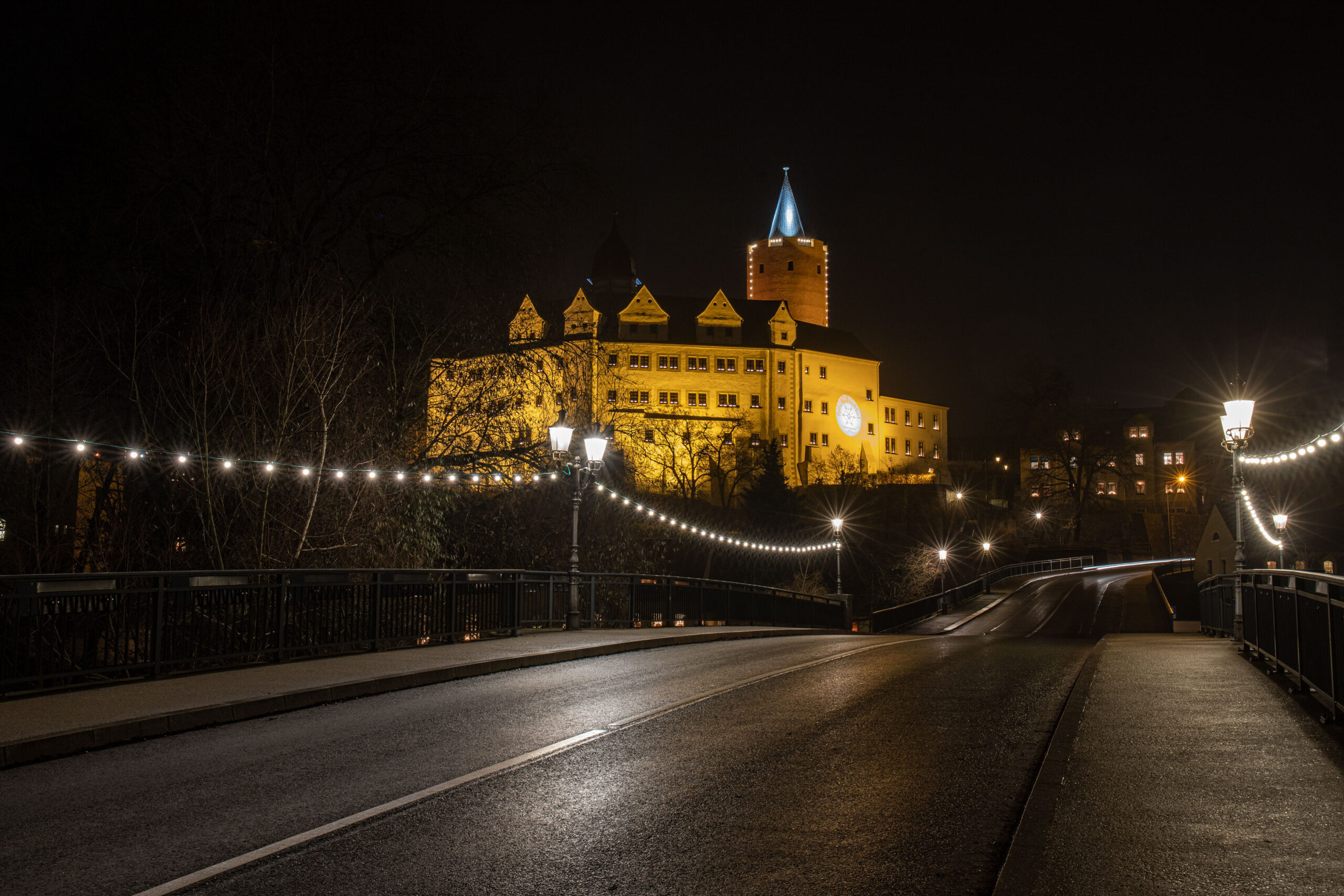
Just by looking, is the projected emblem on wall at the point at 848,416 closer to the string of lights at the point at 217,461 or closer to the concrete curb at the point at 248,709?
the string of lights at the point at 217,461

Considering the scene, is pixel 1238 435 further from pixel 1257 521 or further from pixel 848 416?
pixel 848 416

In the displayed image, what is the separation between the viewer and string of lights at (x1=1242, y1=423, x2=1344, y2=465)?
15203 millimetres

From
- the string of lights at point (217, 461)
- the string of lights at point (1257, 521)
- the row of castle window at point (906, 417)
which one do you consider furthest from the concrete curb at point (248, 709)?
the row of castle window at point (906, 417)

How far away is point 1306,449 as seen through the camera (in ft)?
57.5

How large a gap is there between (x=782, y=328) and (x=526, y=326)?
285ft

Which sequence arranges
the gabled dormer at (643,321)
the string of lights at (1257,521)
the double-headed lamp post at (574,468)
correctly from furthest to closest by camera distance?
the gabled dormer at (643,321) → the string of lights at (1257,521) → the double-headed lamp post at (574,468)

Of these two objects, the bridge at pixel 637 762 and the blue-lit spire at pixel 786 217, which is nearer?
the bridge at pixel 637 762

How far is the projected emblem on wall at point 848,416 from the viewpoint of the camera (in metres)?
111

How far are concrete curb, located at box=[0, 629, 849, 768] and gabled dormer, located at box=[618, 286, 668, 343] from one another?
8952 centimetres

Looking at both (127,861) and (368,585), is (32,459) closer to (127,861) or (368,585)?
(368,585)

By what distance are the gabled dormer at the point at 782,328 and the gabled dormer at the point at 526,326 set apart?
82.7 metres

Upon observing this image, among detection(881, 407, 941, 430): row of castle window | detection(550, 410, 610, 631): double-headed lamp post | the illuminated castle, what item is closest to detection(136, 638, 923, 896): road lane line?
detection(550, 410, 610, 631): double-headed lamp post

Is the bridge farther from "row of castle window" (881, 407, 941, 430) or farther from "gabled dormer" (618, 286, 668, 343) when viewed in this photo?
"row of castle window" (881, 407, 941, 430)

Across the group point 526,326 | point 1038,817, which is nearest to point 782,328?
point 526,326
